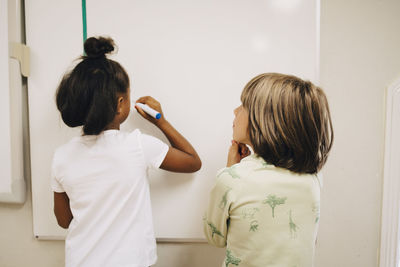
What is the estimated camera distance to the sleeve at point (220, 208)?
0.50 metres

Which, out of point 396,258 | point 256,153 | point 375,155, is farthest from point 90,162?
point 396,258

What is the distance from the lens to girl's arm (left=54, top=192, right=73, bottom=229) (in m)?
0.63

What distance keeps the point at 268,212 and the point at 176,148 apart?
1.02 feet

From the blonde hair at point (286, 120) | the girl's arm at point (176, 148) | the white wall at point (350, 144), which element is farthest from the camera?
the white wall at point (350, 144)

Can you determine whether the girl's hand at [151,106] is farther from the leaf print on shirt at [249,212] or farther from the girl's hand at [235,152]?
the leaf print on shirt at [249,212]

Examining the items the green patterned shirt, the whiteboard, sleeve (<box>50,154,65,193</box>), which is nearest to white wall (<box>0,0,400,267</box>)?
the whiteboard

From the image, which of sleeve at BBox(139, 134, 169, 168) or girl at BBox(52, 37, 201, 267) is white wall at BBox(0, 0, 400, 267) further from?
sleeve at BBox(139, 134, 169, 168)

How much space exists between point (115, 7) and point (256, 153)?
631mm

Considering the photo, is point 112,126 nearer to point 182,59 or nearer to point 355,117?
point 182,59

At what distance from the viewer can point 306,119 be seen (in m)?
0.48

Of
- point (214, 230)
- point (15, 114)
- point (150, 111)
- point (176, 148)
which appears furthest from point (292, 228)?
point (15, 114)

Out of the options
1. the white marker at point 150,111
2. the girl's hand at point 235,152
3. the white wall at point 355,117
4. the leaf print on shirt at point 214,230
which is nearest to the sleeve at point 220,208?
the leaf print on shirt at point 214,230

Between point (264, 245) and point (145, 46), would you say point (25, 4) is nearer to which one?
Answer: point (145, 46)

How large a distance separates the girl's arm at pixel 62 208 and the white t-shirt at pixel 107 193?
7cm
